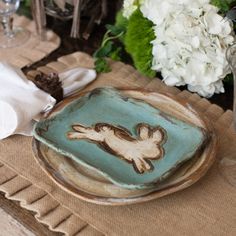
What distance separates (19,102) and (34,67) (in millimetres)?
190

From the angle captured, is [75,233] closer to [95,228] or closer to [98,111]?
[95,228]

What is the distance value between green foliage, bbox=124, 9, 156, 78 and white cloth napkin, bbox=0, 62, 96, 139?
0.43 ft

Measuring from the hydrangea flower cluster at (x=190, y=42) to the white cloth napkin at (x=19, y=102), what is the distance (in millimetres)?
159

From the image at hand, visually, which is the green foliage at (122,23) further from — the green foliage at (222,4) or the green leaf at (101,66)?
the green foliage at (222,4)

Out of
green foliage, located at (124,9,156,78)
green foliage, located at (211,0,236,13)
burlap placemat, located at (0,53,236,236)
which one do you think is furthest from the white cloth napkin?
green foliage, located at (211,0,236,13)

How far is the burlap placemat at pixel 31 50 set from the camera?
3.01 ft

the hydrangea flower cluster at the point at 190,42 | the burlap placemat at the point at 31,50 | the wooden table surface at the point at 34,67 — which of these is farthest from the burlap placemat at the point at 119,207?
the burlap placemat at the point at 31,50

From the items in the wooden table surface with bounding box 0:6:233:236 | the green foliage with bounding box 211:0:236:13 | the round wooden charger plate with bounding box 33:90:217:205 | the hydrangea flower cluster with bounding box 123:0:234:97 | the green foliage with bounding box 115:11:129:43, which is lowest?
the wooden table surface with bounding box 0:6:233:236

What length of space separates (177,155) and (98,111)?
140 mm

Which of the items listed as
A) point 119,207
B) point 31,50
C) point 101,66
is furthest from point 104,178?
point 31,50

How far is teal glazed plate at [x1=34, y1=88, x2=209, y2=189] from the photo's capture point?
2.02ft

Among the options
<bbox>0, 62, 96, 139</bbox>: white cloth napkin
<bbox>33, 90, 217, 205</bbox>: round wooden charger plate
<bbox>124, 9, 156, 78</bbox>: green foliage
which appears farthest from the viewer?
<bbox>124, 9, 156, 78</bbox>: green foliage

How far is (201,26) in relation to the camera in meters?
0.74

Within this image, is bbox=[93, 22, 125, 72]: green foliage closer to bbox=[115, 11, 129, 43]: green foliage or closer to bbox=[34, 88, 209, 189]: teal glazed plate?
bbox=[115, 11, 129, 43]: green foliage
